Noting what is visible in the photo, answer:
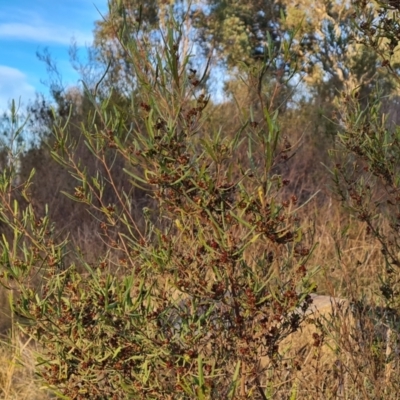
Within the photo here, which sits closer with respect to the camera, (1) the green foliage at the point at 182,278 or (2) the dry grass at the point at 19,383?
(1) the green foliage at the point at 182,278

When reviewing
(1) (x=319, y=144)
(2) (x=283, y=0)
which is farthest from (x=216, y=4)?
(1) (x=319, y=144)

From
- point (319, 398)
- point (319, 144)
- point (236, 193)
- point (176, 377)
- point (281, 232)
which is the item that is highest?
point (319, 144)

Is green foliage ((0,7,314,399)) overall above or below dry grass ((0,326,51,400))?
above

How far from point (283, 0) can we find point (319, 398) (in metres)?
18.7

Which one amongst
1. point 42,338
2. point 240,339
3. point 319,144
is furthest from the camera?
point 319,144

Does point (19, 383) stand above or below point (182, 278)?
below

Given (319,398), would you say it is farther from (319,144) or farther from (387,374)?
(319,144)

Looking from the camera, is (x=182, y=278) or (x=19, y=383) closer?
(x=182, y=278)

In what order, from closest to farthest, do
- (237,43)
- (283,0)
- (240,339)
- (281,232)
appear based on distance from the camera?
(281,232) < (240,339) < (283,0) < (237,43)

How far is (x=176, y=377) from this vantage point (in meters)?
1.37

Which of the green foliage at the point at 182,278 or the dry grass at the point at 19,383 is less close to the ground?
the green foliage at the point at 182,278

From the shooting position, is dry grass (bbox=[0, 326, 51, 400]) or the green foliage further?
dry grass (bbox=[0, 326, 51, 400])

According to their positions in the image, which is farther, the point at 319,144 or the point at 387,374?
the point at 319,144

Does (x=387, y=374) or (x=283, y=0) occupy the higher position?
(x=283, y=0)
